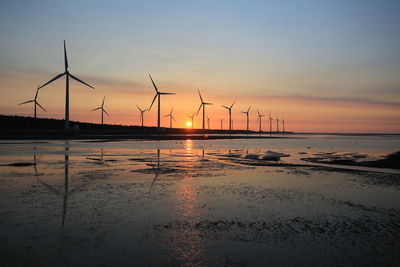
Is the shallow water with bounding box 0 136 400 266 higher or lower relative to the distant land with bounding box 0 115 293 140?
lower

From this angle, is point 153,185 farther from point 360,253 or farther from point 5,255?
point 360,253

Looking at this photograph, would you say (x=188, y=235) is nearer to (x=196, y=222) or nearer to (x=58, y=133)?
(x=196, y=222)

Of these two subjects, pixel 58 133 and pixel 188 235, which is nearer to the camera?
pixel 188 235

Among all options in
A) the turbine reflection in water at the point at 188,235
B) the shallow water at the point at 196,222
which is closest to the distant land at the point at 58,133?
the shallow water at the point at 196,222

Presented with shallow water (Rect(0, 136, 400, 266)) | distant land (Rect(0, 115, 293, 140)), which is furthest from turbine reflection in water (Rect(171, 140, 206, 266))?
distant land (Rect(0, 115, 293, 140))

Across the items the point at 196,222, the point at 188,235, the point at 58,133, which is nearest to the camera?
the point at 188,235

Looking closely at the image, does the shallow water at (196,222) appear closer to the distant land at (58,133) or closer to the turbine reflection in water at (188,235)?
the turbine reflection in water at (188,235)

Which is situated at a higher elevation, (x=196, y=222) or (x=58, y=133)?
(x=58, y=133)

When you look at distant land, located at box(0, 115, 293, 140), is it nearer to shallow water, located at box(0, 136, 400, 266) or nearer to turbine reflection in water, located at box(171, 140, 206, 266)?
shallow water, located at box(0, 136, 400, 266)

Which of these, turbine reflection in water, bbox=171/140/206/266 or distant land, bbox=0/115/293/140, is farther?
distant land, bbox=0/115/293/140

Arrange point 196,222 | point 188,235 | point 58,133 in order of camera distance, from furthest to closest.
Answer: point 58,133
point 196,222
point 188,235

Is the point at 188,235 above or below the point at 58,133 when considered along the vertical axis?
below

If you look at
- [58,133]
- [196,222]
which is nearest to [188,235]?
[196,222]

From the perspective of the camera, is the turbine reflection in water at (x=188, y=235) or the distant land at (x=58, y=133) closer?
the turbine reflection in water at (x=188, y=235)
